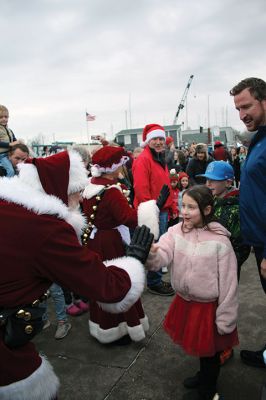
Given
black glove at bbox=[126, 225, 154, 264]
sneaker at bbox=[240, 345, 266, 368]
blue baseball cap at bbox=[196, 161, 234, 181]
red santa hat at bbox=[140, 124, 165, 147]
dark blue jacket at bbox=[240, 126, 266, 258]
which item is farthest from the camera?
red santa hat at bbox=[140, 124, 165, 147]

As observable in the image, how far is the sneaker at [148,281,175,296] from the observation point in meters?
4.51

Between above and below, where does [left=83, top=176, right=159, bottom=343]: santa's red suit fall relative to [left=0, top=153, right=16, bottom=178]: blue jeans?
below

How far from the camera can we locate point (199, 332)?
2.42 metres

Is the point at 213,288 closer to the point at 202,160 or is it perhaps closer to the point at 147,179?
the point at 147,179

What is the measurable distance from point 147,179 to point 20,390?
125 inches

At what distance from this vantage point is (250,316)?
12.3 feet

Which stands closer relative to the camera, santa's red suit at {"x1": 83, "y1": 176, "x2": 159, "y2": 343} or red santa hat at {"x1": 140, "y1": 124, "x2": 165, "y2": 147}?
santa's red suit at {"x1": 83, "y1": 176, "x2": 159, "y2": 343}

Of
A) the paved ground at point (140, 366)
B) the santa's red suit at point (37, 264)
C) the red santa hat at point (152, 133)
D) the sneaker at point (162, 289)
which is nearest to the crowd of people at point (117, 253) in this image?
the santa's red suit at point (37, 264)

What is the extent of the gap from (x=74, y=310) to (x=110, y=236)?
4.38ft

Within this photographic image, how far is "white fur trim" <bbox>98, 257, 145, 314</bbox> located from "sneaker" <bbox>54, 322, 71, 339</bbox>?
6.72 feet

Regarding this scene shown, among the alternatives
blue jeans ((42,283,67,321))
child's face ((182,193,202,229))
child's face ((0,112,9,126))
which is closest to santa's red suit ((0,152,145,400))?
child's face ((182,193,202,229))

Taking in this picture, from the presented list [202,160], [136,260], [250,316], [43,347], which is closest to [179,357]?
[250,316]

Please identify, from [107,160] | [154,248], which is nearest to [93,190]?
[107,160]

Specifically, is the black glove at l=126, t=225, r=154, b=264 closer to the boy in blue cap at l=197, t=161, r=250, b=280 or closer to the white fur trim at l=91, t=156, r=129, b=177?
the boy in blue cap at l=197, t=161, r=250, b=280
